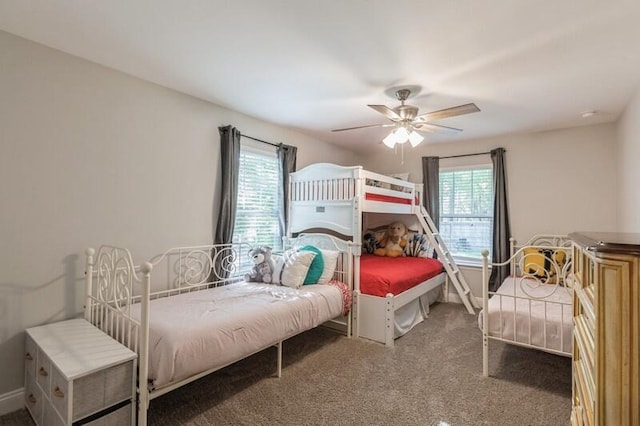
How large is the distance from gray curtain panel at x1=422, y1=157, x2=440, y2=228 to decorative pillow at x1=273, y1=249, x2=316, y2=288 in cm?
240

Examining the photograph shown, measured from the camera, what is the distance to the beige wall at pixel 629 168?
2779 mm

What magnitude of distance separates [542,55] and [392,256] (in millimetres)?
3087

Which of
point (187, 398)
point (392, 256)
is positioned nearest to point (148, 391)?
point (187, 398)

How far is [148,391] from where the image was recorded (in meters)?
1.77

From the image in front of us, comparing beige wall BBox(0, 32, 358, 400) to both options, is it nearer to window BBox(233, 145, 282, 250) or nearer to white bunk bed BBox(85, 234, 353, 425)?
white bunk bed BBox(85, 234, 353, 425)

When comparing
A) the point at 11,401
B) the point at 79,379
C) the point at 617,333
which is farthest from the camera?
the point at 11,401

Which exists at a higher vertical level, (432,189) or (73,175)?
(432,189)

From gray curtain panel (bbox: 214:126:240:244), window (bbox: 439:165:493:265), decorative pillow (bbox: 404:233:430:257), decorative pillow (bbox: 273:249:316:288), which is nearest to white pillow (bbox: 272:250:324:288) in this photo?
decorative pillow (bbox: 273:249:316:288)

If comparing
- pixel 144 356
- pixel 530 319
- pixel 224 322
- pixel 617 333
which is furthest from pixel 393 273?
pixel 617 333

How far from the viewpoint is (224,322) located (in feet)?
6.88

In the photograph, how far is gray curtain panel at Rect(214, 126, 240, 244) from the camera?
3.25m

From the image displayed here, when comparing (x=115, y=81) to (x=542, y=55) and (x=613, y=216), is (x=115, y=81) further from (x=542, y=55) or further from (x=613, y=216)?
(x=613, y=216)

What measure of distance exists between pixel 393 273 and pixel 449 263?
1.52 meters

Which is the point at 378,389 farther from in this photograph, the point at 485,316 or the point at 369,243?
the point at 369,243
